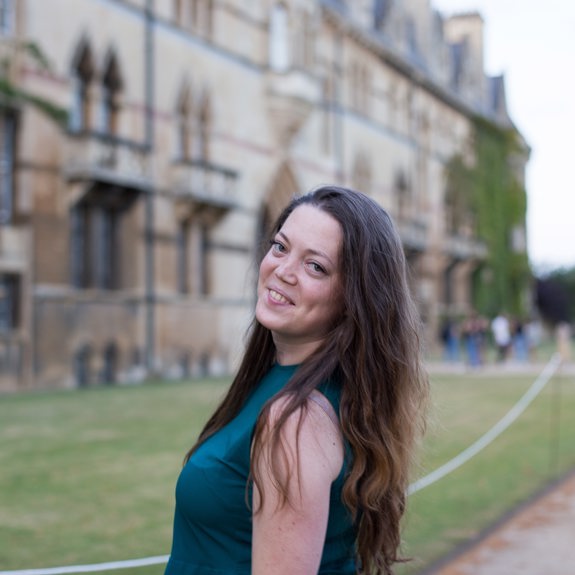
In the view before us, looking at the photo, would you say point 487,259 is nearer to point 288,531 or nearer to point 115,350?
point 115,350

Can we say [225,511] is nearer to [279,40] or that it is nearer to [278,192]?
[278,192]

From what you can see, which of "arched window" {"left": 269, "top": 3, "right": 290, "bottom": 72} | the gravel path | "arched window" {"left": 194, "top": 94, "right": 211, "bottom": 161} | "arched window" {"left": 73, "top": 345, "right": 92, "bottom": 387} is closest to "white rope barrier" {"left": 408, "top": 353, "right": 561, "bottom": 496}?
the gravel path

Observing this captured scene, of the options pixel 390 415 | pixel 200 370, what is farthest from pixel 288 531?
pixel 200 370

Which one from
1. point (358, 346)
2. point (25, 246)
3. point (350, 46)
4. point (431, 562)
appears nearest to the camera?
point (358, 346)

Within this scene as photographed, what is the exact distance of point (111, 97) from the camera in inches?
793

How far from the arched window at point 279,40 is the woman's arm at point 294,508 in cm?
2448

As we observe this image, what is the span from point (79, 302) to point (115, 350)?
1.59 metres

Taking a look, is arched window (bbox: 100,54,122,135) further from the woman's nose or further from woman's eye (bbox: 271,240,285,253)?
the woman's nose

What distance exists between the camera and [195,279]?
23.0 meters

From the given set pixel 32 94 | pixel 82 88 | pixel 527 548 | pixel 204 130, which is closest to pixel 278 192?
pixel 204 130

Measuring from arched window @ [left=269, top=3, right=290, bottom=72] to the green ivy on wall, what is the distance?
16.8 metres

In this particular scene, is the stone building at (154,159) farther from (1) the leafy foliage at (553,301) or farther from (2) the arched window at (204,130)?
(1) the leafy foliage at (553,301)

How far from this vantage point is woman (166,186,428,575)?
1.84 meters

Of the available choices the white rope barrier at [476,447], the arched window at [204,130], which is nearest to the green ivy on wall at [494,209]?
the arched window at [204,130]
